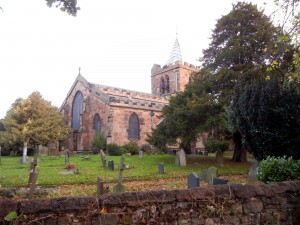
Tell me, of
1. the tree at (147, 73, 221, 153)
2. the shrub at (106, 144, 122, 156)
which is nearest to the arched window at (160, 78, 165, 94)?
the shrub at (106, 144, 122, 156)

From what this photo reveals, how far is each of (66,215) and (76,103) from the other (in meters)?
35.3

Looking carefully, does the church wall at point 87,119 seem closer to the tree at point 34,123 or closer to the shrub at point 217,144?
the tree at point 34,123

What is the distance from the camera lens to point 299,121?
960 centimetres

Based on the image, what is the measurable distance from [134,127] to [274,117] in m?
22.4

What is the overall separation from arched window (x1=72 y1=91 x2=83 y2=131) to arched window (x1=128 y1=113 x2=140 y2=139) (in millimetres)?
8398

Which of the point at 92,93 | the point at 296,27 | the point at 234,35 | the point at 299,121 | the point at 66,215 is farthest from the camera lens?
the point at 92,93

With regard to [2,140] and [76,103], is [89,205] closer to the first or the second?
[2,140]

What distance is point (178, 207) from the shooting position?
411cm

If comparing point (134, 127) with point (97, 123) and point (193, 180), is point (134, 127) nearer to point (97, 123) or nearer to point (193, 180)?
point (97, 123)

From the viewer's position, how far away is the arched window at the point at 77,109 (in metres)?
36.6

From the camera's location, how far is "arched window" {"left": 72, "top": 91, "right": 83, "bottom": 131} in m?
36.6

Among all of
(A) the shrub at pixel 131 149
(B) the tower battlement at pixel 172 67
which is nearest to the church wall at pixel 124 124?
(A) the shrub at pixel 131 149

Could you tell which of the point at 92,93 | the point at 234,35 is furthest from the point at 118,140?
the point at 234,35

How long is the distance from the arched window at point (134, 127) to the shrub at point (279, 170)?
24084mm
